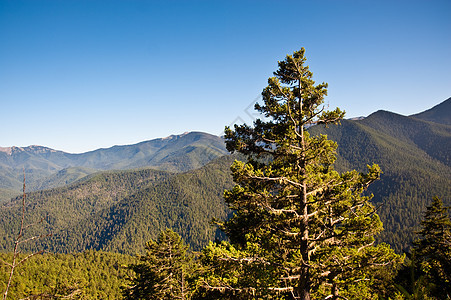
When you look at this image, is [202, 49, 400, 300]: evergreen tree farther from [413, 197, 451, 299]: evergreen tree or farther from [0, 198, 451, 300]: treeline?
[413, 197, 451, 299]: evergreen tree

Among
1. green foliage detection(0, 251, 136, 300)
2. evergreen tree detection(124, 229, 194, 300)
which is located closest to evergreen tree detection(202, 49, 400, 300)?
evergreen tree detection(124, 229, 194, 300)

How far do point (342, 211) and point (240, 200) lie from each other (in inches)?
173

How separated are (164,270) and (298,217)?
55.3ft

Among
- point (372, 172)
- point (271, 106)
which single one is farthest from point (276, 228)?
point (271, 106)

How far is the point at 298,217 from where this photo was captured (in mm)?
8852

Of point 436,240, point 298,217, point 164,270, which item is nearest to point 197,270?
point 298,217

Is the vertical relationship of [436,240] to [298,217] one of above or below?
below

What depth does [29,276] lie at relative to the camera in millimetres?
99750

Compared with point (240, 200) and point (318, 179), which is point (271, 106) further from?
point (240, 200)

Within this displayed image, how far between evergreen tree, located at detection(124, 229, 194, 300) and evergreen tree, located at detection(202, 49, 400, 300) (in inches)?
501

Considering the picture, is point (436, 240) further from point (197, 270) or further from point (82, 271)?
point (82, 271)

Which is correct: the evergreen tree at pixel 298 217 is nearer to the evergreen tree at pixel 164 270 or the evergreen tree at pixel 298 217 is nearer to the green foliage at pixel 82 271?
the evergreen tree at pixel 164 270

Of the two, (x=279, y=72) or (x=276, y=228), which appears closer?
(x=276, y=228)

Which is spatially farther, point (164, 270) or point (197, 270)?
point (164, 270)
